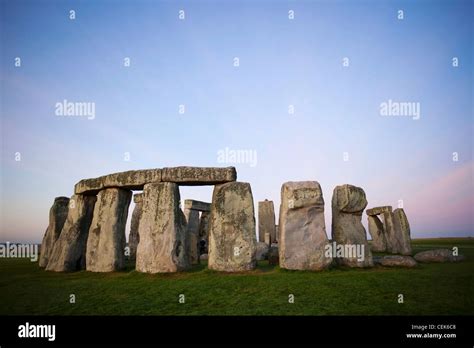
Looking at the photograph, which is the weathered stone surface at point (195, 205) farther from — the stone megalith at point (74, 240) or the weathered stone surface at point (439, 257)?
the weathered stone surface at point (439, 257)

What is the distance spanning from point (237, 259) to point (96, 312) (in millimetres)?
4006

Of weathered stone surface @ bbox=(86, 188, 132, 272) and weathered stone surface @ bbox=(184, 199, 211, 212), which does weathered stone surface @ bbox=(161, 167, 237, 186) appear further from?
weathered stone surface @ bbox=(184, 199, 211, 212)

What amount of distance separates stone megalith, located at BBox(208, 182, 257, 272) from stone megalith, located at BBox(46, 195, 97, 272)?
4731 millimetres

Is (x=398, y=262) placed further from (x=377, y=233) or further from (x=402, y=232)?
(x=377, y=233)

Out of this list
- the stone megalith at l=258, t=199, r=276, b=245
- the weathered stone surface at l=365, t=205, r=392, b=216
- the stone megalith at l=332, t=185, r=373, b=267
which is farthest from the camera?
the stone megalith at l=258, t=199, r=276, b=245

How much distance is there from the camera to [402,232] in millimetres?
13938

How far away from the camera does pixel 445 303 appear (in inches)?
218

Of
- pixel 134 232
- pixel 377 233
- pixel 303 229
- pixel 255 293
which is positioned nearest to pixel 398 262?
pixel 303 229

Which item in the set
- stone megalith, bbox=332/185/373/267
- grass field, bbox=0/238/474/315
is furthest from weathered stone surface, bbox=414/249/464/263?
stone megalith, bbox=332/185/373/267

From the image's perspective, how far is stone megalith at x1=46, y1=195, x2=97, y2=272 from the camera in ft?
34.6

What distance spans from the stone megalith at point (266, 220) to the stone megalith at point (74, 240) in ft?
36.1

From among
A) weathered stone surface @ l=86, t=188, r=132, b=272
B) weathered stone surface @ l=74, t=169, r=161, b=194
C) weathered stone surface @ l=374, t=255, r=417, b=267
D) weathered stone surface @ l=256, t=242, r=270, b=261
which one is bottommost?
weathered stone surface @ l=256, t=242, r=270, b=261

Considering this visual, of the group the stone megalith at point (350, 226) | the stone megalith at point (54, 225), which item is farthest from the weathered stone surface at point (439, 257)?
the stone megalith at point (54, 225)

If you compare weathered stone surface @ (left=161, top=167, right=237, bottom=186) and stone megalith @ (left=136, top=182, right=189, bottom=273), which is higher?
weathered stone surface @ (left=161, top=167, right=237, bottom=186)
